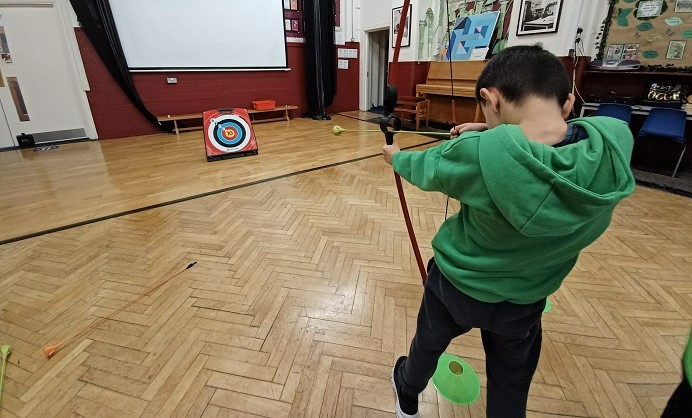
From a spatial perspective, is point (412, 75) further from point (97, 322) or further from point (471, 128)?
point (97, 322)

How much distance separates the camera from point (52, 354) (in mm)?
1269

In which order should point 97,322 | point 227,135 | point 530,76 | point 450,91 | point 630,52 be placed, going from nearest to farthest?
point 530,76 < point 97,322 < point 630,52 < point 227,135 < point 450,91

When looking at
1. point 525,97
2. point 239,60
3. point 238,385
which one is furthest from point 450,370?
point 239,60

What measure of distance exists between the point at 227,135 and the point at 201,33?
2.51m

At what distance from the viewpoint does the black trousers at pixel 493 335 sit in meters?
0.69

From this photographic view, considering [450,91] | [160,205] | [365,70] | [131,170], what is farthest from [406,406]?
[365,70]

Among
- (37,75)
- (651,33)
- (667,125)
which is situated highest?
(651,33)

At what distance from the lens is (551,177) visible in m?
0.48

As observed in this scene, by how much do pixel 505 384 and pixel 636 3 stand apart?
436 centimetres

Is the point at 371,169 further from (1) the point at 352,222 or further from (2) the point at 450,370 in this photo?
(2) the point at 450,370

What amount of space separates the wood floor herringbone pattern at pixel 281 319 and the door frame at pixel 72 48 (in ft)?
11.5

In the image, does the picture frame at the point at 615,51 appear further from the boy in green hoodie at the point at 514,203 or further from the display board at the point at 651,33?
the boy in green hoodie at the point at 514,203

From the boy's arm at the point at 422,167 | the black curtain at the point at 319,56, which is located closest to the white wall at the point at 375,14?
the black curtain at the point at 319,56

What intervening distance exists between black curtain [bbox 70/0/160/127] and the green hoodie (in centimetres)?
562
